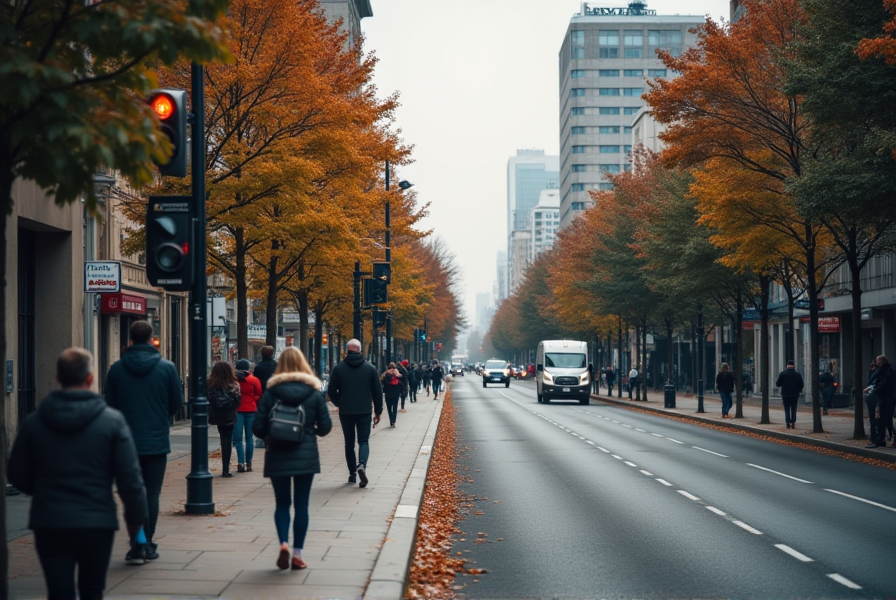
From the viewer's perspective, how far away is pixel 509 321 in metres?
146

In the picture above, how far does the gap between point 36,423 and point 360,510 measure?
22.5 ft

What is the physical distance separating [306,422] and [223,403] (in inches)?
298

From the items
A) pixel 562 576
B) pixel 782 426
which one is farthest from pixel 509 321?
pixel 562 576

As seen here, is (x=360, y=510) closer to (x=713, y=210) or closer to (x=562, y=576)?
(x=562, y=576)

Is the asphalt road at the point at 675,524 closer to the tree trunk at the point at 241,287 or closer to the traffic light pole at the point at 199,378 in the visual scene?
the traffic light pole at the point at 199,378

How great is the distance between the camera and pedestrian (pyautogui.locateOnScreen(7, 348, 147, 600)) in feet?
18.0

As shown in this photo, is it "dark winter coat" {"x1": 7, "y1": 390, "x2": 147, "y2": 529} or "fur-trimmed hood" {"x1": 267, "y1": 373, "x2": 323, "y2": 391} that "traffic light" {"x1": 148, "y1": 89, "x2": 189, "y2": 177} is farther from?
"dark winter coat" {"x1": 7, "y1": 390, "x2": 147, "y2": 529}

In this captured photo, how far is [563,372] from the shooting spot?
176 feet

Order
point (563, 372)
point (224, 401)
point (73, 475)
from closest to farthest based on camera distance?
point (73, 475) → point (224, 401) → point (563, 372)

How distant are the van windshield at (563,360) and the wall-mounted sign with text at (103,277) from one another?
3928cm

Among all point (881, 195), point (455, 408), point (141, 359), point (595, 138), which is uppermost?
point (595, 138)

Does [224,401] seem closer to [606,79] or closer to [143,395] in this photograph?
[143,395]

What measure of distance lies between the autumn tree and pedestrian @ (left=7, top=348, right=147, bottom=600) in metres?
0.80

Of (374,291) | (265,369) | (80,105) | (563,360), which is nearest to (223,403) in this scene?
(265,369)
